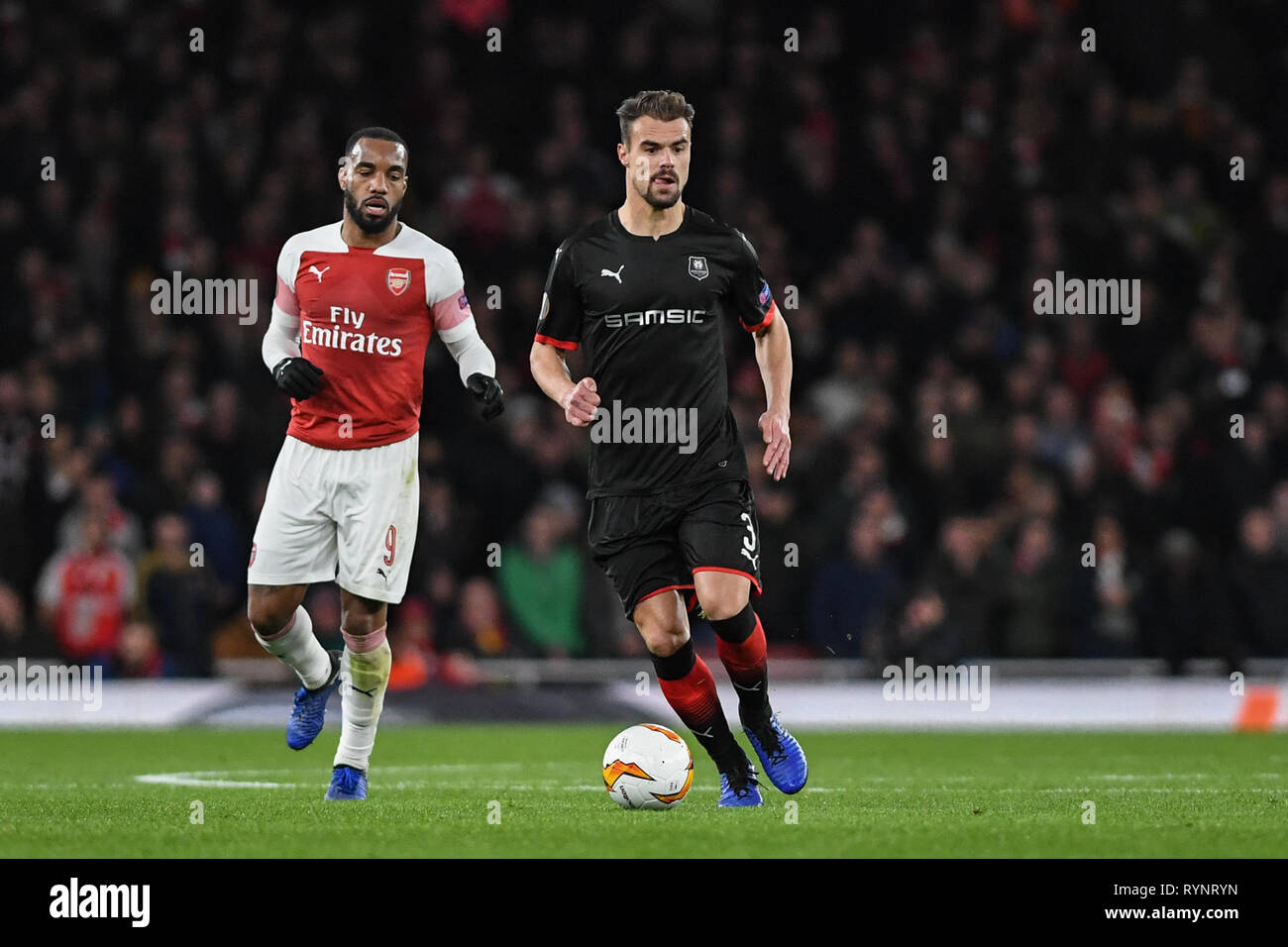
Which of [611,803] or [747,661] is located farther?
[611,803]

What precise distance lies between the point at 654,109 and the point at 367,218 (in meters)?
1.31

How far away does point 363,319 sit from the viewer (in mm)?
8617

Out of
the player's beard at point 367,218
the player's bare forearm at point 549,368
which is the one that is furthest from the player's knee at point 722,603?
the player's beard at point 367,218

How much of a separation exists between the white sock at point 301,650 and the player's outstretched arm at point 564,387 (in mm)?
1614

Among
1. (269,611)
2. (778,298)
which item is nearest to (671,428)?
(269,611)

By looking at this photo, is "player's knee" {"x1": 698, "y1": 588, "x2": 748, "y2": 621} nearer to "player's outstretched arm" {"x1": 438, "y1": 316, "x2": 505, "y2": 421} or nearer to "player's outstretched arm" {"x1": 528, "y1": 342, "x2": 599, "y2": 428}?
"player's outstretched arm" {"x1": 528, "y1": 342, "x2": 599, "y2": 428}

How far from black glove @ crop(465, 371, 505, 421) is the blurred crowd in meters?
7.00

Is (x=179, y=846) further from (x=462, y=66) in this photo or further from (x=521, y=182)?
(x=462, y=66)

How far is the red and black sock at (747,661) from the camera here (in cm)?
820

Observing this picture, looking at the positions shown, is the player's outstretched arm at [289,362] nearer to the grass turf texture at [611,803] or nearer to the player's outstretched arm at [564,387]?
the player's outstretched arm at [564,387]

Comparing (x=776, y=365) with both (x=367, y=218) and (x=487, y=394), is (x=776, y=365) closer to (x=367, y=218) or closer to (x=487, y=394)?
(x=487, y=394)

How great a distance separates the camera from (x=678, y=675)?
8.35 metres

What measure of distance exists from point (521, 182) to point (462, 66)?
6.09 ft

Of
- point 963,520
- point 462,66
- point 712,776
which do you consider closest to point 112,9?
point 462,66
